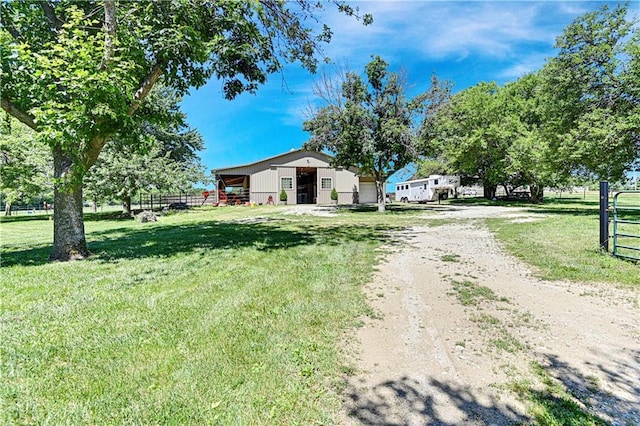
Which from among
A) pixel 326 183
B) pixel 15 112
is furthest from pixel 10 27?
pixel 326 183

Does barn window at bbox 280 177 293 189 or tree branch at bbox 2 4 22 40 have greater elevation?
tree branch at bbox 2 4 22 40

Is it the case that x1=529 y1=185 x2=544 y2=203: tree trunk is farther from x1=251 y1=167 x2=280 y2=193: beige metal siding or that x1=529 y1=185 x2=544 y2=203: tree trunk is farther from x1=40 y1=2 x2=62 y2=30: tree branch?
x1=40 y1=2 x2=62 y2=30: tree branch

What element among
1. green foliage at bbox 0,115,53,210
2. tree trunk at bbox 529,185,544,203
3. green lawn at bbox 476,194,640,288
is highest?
green foliage at bbox 0,115,53,210

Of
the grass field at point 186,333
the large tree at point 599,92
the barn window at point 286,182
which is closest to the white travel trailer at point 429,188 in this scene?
the barn window at point 286,182

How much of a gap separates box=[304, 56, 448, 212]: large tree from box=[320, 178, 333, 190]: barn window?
38.6 ft

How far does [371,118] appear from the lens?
1733 centimetres

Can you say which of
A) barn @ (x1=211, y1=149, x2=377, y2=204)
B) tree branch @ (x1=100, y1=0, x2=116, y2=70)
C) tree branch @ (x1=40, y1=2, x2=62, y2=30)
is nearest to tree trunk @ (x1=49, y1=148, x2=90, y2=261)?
tree branch @ (x1=100, y1=0, x2=116, y2=70)

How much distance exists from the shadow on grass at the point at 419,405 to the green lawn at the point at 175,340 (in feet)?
0.65

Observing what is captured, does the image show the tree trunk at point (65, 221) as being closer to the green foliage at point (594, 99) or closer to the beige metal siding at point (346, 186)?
the green foliage at point (594, 99)

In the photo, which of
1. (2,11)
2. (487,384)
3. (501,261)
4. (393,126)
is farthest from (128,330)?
(393,126)

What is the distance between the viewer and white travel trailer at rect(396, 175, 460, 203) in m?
30.1

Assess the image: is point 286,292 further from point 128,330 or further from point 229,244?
point 229,244

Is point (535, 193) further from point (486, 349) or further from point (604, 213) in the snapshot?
point (486, 349)

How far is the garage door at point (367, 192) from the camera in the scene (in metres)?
32.6
